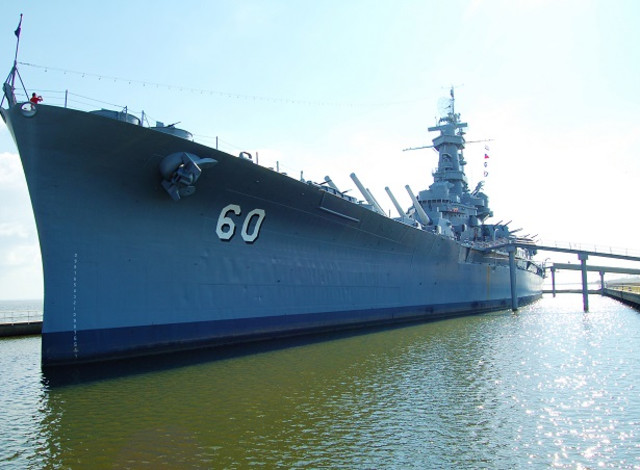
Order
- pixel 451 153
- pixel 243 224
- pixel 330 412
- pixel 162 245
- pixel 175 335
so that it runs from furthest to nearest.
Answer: pixel 451 153 → pixel 243 224 → pixel 175 335 → pixel 162 245 → pixel 330 412

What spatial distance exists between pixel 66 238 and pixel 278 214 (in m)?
5.64

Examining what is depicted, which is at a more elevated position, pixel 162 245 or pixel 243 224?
pixel 243 224

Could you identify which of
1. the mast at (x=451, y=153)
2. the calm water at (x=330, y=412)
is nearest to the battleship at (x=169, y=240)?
the calm water at (x=330, y=412)

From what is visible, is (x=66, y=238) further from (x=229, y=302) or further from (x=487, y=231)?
(x=487, y=231)

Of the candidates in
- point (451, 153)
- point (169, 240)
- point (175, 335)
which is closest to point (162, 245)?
point (169, 240)

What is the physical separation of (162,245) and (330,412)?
607 centimetres

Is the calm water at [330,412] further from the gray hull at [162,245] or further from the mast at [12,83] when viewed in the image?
the mast at [12,83]

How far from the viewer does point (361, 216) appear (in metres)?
16.6

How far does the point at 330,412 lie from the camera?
702cm

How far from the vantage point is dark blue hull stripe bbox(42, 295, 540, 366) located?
9.64 m

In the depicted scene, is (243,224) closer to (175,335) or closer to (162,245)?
(162,245)

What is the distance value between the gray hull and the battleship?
26mm

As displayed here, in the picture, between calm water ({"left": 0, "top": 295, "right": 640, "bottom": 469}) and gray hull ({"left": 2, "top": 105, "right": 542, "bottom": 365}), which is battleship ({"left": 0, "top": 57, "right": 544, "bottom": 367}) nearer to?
gray hull ({"left": 2, "top": 105, "right": 542, "bottom": 365})

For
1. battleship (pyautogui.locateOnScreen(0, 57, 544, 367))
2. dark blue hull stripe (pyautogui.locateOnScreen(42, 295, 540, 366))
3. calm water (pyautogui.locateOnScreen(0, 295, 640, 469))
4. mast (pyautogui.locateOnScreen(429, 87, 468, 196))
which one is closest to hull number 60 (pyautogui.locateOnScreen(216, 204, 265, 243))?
battleship (pyautogui.locateOnScreen(0, 57, 544, 367))
